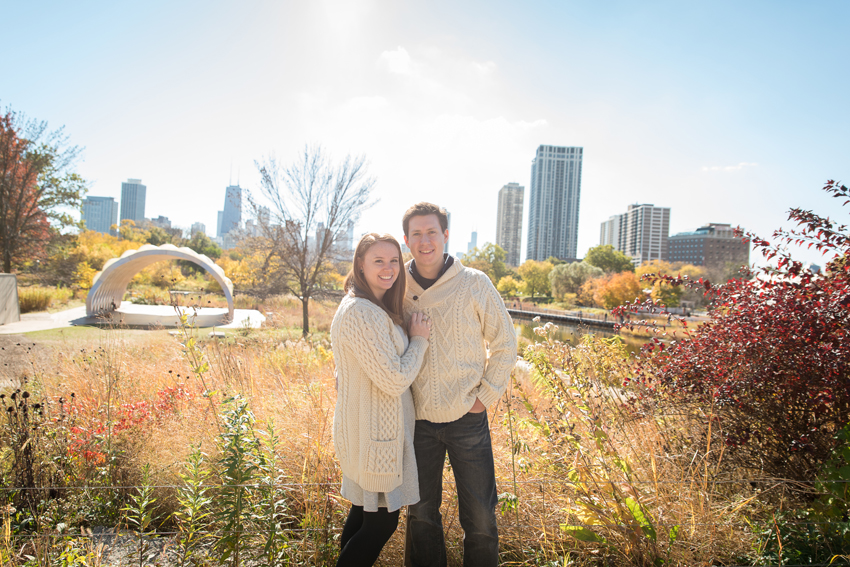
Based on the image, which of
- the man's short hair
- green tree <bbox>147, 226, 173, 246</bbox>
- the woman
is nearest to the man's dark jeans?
the woman

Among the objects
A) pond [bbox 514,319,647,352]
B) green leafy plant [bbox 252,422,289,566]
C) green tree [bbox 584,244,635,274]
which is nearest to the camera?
green leafy plant [bbox 252,422,289,566]

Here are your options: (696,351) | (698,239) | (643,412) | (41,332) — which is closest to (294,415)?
(643,412)

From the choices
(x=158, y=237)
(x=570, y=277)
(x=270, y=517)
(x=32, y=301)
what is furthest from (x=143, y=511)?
(x=158, y=237)

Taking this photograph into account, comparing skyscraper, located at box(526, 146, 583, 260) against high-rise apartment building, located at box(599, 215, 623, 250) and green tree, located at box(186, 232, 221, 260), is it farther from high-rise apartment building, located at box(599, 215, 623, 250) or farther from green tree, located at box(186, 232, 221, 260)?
green tree, located at box(186, 232, 221, 260)

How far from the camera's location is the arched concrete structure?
1191cm

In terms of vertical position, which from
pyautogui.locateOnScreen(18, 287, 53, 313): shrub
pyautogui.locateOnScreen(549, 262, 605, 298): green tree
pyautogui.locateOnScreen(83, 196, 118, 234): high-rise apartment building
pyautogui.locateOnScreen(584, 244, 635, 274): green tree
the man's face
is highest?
pyautogui.locateOnScreen(83, 196, 118, 234): high-rise apartment building

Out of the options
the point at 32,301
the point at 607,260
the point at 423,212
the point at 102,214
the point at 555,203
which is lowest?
the point at 32,301

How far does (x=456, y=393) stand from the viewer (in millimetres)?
1965

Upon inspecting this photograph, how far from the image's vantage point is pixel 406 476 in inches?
71.7

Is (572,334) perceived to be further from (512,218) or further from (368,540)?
(512,218)

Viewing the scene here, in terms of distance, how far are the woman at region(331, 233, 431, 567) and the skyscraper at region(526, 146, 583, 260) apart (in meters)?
109

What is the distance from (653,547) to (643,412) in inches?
48.3

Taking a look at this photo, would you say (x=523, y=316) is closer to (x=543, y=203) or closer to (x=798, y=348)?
(x=798, y=348)

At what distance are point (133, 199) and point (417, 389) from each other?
20590cm
